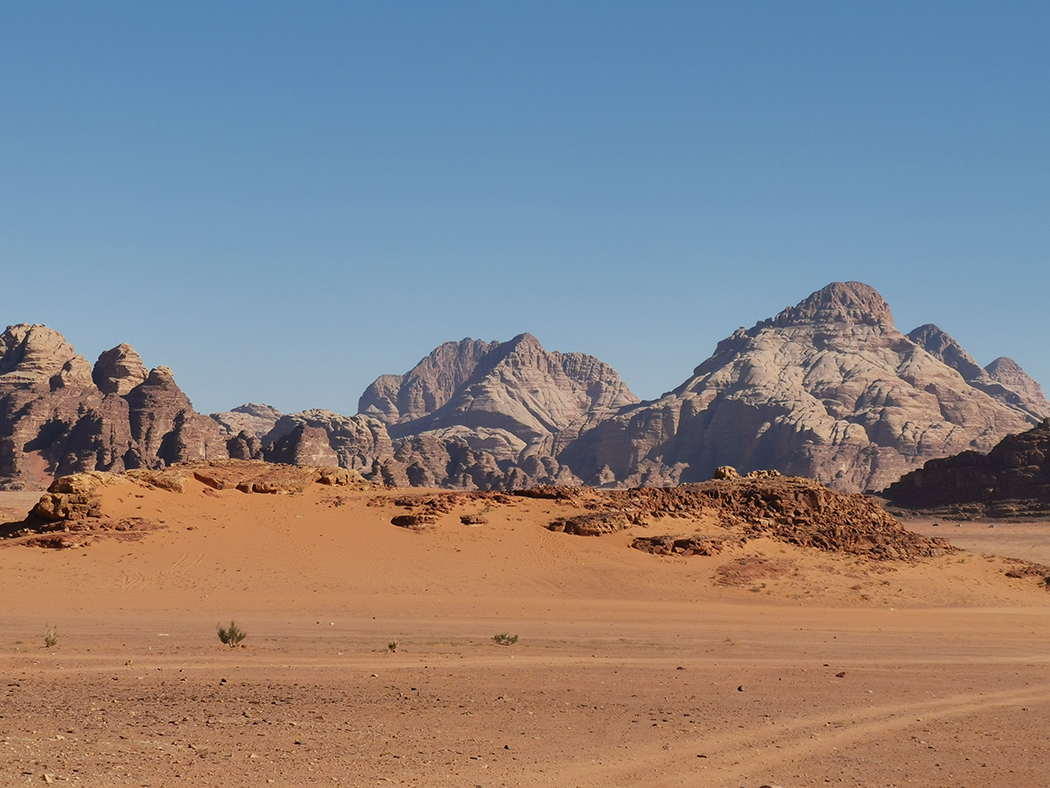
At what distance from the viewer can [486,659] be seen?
16797 millimetres

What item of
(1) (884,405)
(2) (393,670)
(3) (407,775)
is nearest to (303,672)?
(2) (393,670)

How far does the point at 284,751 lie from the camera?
1007cm

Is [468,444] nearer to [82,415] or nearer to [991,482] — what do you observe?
[82,415]

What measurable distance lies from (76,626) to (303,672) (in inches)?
283

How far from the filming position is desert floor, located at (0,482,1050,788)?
399 inches

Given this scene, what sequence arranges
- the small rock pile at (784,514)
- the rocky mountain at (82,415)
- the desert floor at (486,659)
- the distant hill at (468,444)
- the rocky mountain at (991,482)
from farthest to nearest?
the distant hill at (468,444), the rocky mountain at (82,415), the rocky mountain at (991,482), the small rock pile at (784,514), the desert floor at (486,659)

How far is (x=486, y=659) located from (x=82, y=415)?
103 m

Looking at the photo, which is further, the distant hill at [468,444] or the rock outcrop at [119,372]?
the rock outcrop at [119,372]

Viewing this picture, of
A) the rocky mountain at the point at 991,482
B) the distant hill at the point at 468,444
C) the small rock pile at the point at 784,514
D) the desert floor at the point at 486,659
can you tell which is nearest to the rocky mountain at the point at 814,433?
the distant hill at the point at 468,444

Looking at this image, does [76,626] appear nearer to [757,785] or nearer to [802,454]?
[757,785]

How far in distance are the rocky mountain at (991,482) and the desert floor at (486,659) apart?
60.3 m

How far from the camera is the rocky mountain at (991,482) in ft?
290

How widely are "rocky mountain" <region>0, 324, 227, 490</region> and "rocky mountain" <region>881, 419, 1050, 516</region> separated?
231ft

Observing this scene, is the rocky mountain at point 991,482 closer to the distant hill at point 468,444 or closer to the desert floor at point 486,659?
the distant hill at point 468,444
